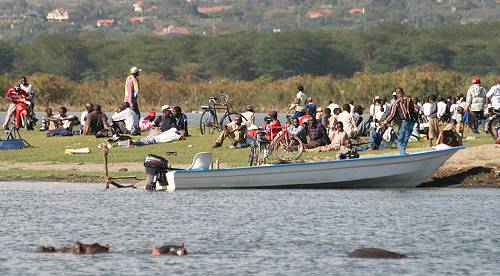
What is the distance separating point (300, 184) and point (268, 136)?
4271 millimetres

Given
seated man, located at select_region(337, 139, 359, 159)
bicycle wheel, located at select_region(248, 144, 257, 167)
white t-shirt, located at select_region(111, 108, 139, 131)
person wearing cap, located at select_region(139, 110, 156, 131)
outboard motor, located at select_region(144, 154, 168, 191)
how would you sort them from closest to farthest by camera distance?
1. outboard motor, located at select_region(144, 154, 168, 191)
2. seated man, located at select_region(337, 139, 359, 159)
3. bicycle wheel, located at select_region(248, 144, 257, 167)
4. white t-shirt, located at select_region(111, 108, 139, 131)
5. person wearing cap, located at select_region(139, 110, 156, 131)

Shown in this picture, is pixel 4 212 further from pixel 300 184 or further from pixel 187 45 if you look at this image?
pixel 187 45

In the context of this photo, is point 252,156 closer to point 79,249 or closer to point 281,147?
point 281,147

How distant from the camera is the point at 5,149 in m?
35.7

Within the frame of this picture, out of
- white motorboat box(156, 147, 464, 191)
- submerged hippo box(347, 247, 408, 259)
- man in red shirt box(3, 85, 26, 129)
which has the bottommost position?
submerged hippo box(347, 247, 408, 259)

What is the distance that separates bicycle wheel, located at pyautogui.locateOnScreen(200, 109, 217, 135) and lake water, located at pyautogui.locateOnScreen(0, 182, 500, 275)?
332 inches

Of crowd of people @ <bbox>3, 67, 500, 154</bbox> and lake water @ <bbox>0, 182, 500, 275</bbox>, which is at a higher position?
crowd of people @ <bbox>3, 67, 500, 154</bbox>

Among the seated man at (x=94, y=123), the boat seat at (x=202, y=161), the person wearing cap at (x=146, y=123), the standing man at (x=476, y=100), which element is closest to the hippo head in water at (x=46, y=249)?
the boat seat at (x=202, y=161)

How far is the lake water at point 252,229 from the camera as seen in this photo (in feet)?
63.3

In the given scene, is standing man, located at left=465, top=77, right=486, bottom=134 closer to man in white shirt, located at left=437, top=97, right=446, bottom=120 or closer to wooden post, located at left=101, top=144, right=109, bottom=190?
man in white shirt, located at left=437, top=97, right=446, bottom=120

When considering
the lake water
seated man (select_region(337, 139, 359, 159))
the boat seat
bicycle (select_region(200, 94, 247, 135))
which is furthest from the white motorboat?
bicycle (select_region(200, 94, 247, 135))

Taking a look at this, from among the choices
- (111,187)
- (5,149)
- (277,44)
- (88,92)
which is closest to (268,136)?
(111,187)

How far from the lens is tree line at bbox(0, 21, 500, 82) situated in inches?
5236

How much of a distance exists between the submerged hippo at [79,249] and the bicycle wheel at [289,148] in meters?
10.9
